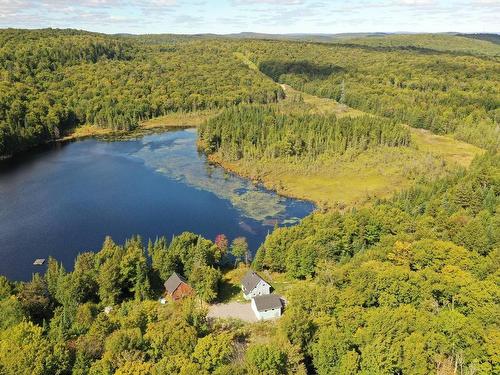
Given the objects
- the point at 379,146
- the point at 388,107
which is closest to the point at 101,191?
the point at 379,146

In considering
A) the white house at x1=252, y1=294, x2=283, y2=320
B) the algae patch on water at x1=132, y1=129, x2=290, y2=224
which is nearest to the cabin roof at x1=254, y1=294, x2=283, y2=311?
the white house at x1=252, y1=294, x2=283, y2=320

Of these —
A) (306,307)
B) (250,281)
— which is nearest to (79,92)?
(250,281)

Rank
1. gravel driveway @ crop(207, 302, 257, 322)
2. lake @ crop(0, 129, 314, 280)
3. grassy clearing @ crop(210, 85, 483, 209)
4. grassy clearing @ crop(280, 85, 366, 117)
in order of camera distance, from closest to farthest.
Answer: gravel driveway @ crop(207, 302, 257, 322) < lake @ crop(0, 129, 314, 280) < grassy clearing @ crop(210, 85, 483, 209) < grassy clearing @ crop(280, 85, 366, 117)

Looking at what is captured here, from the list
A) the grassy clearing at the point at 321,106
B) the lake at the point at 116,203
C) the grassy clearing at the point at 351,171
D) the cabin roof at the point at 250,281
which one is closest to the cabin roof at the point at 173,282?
the cabin roof at the point at 250,281

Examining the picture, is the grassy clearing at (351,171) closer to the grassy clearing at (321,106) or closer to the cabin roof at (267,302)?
the cabin roof at (267,302)

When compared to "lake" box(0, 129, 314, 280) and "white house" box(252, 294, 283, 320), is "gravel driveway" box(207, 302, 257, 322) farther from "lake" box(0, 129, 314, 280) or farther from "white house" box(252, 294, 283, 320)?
"lake" box(0, 129, 314, 280)

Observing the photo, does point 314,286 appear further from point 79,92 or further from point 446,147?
point 79,92

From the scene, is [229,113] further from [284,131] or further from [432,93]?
[432,93]
